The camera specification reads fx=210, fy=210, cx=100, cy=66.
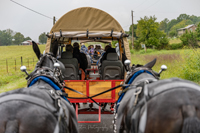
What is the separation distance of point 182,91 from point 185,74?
8336 mm

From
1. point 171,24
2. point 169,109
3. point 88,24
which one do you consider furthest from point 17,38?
point 171,24

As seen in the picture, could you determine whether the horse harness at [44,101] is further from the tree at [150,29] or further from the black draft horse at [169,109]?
the tree at [150,29]

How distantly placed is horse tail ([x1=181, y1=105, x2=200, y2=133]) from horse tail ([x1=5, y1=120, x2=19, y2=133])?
1.58 m

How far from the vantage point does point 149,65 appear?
3527 millimetres

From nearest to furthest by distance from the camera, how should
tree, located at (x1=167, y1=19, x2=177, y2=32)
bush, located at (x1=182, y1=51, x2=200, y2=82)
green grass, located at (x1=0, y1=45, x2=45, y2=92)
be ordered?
bush, located at (x1=182, y1=51, x2=200, y2=82)
green grass, located at (x1=0, y1=45, x2=45, y2=92)
tree, located at (x1=167, y1=19, x2=177, y2=32)

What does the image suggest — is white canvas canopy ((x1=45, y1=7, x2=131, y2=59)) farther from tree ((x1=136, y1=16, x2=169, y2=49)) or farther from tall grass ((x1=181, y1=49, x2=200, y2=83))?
tree ((x1=136, y1=16, x2=169, y2=49))

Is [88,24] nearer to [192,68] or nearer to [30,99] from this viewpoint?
[30,99]

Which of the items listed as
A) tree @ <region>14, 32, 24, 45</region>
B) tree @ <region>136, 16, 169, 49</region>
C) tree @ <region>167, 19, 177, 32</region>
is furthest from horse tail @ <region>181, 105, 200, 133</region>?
tree @ <region>167, 19, 177, 32</region>

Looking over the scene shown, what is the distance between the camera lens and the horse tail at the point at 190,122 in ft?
6.35

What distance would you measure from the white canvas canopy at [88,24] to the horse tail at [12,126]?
4751mm

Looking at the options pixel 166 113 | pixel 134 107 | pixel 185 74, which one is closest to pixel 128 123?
pixel 134 107

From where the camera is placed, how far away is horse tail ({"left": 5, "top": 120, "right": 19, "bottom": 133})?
199 cm

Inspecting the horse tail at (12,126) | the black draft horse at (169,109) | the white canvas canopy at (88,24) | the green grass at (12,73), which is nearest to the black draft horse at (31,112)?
the horse tail at (12,126)

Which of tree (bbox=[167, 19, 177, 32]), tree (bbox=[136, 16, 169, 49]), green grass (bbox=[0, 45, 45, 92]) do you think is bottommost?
green grass (bbox=[0, 45, 45, 92])
